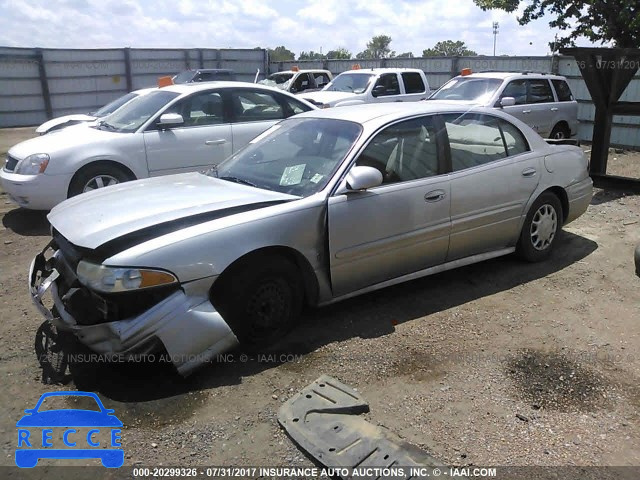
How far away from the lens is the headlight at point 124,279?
3158 mm

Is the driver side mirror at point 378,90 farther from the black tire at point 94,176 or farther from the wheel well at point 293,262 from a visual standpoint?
the wheel well at point 293,262

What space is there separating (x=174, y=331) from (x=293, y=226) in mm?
1035

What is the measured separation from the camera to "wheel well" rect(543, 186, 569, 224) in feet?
17.5

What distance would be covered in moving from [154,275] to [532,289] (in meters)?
3.23

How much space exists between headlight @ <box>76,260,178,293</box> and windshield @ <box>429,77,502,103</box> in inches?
346

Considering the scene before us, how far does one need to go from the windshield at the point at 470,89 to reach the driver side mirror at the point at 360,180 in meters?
7.44

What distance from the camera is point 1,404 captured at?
127 inches

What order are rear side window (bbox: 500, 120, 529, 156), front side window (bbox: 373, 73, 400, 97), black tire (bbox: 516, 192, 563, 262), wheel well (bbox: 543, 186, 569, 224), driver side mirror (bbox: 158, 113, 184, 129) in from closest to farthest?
rear side window (bbox: 500, 120, 529, 156), black tire (bbox: 516, 192, 563, 262), wheel well (bbox: 543, 186, 569, 224), driver side mirror (bbox: 158, 113, 184, 129), front side window (bbox: 373, 73, 400, 97)

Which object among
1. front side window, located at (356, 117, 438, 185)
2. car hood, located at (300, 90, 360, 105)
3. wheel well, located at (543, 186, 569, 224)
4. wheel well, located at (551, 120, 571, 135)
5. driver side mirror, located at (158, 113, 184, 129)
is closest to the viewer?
front side window, located at (356, 117, 438, 185)

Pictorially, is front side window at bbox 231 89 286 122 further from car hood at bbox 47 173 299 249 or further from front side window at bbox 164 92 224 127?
car hood at bbox 47 173 299 249

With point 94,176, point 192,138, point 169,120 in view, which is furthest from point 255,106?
point 94,176

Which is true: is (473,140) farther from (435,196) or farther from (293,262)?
(293,262)

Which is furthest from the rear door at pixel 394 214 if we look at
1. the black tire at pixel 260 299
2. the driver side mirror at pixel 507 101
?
the driver side mirror at pixel 507 101

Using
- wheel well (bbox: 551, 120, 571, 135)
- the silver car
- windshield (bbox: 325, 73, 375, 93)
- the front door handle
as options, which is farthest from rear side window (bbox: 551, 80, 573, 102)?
the front door handle
